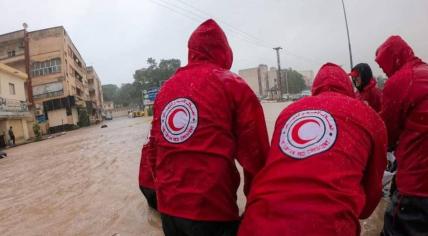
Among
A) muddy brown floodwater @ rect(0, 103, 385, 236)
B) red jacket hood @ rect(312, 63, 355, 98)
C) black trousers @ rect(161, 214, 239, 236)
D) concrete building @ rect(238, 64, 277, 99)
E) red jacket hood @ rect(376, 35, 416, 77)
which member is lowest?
muddy brown floodwater @ rect(0, 103, 385, 236)

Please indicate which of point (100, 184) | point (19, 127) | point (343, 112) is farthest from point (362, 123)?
point (19, 127)

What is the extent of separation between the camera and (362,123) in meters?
1.47

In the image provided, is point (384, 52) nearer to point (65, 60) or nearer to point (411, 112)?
point (411, 112)

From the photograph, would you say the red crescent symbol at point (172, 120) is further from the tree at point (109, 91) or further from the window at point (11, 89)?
the tree at point (109, 91)

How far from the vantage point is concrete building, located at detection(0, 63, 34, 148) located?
2342cm

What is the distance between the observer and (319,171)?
1.33 metres

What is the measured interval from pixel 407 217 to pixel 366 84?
7.32ft

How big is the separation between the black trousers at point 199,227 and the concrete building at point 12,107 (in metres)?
24.2

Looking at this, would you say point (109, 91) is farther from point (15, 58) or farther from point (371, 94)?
point (371, 94)

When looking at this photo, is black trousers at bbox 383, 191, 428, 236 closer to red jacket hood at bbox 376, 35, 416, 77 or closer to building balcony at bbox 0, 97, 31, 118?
red jacket hood at bbox 376, 35, 416, 77

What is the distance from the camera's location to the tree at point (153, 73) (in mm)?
74438

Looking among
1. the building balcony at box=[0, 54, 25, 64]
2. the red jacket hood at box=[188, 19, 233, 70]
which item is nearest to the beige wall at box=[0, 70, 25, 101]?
the building balcony at box=[0, 54, 25, 64]

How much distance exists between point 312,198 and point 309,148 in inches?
8.0

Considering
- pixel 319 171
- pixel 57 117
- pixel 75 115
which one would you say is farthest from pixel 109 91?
pixel 319 171
